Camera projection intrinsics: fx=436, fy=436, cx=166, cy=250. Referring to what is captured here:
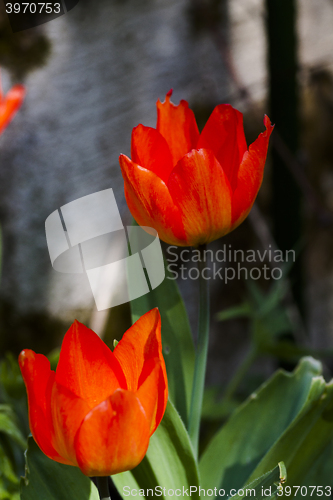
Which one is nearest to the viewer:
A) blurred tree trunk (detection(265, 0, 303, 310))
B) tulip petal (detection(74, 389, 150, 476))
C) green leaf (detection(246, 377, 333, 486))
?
tulip petal (detection(74, 389, 150, 476))

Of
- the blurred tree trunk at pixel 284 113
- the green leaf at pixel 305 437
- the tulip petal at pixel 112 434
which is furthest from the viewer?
the blurred tree trunk at pixel 284 113

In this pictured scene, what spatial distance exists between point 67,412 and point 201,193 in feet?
0.32

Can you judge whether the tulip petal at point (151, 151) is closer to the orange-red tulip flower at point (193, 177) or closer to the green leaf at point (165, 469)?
the orange-red tulip flower at point (193, 177)

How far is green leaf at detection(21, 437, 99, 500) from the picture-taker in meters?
0.21

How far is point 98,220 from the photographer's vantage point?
0.23 meters

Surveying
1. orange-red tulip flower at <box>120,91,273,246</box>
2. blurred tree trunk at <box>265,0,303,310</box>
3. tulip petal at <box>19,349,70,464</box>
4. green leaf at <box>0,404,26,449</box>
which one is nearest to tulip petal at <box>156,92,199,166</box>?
orange-red tulip flower at <box>120,91,273,246</box>

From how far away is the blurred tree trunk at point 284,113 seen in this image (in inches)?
23.3

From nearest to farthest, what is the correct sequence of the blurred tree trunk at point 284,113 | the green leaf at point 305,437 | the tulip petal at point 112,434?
the tulip petal at point 112,434, the green leaf at point 305,437, the blurred tree trunk at point 284,113

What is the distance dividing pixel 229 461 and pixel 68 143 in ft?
1.08

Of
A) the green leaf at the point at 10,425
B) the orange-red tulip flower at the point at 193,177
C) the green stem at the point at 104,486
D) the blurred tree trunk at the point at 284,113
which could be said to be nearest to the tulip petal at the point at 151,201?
the orange-red tulip flower at the point at 193,177

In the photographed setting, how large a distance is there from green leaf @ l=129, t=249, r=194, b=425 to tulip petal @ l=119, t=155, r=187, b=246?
0.08 m

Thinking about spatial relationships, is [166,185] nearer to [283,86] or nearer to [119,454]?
[119,454]

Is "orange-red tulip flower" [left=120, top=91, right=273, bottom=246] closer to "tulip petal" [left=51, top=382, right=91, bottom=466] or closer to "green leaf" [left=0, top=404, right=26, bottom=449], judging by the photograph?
"tulip petal" [left=51, top=382, right=91, bottom=466]

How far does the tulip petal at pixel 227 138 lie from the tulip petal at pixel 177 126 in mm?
11
